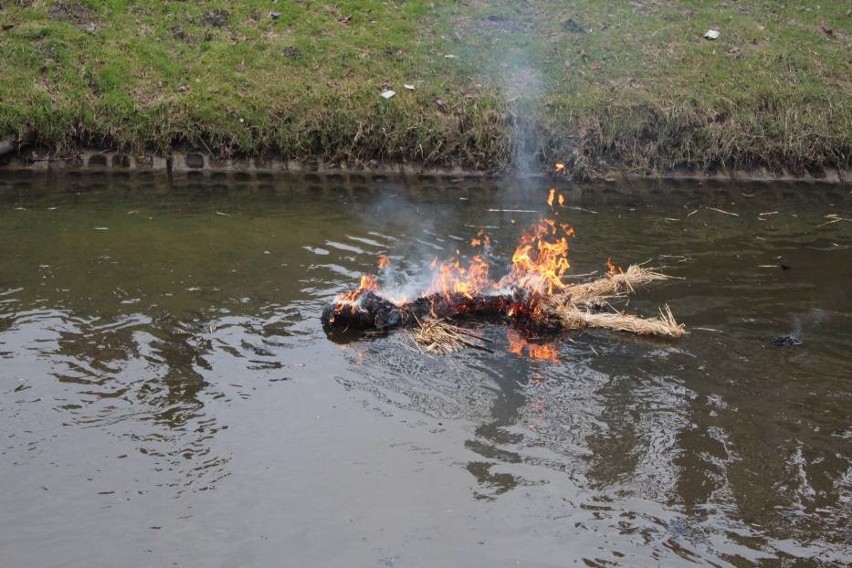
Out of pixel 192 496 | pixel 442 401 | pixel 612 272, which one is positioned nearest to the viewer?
pixel 192 496

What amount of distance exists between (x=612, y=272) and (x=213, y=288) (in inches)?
193

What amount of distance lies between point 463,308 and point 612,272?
2.55 m

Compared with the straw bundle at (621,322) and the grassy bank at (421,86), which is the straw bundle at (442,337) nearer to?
the straw bundle at (621,322)

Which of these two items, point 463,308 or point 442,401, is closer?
point 442,401

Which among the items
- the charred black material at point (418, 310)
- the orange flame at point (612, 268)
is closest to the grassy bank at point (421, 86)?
the orange flame at point (612, 268)

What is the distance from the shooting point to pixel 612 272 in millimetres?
11141

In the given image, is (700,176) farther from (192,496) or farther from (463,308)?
(192,496)

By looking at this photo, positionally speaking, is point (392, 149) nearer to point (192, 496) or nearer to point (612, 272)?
point (612, 272)

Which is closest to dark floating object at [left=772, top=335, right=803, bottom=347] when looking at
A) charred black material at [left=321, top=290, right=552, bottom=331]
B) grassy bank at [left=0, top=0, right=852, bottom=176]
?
charred black material at [left=321, top=290, right=552, bottom=331]

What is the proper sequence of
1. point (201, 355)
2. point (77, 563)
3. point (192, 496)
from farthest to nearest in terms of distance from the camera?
point (201, 355)
point (192, 496)
point (77, 563)

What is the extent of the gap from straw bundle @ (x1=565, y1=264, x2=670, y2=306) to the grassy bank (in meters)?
A: 6.53

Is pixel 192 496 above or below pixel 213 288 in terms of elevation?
below

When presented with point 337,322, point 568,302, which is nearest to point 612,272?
point 568,302

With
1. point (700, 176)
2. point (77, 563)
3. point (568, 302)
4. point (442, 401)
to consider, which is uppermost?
point (700, 176)
